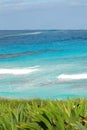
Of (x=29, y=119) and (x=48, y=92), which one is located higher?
(x=48, y=92)

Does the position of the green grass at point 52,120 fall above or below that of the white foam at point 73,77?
below

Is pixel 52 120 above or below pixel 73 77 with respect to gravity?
below

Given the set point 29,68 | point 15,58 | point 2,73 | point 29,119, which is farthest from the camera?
point 15,58

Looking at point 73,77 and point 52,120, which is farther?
point 73,77

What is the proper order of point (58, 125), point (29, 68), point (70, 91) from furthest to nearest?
point (29, 68) < point (70, 91) < point (58, 125)

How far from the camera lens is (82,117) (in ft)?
9.74

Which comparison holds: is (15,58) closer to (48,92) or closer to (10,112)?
(48,92)

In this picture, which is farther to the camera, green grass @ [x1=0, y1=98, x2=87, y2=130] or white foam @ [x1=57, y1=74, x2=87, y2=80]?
white foam @ [x1=57, y1=74, x2=87, y2=80]

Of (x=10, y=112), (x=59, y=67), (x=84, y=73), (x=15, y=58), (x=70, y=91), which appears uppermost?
(x=15, y=58)

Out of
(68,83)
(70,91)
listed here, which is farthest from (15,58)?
(70,91)

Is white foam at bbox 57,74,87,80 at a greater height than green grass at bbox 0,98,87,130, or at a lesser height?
greater

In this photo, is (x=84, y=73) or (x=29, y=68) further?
(x=29, y=68)

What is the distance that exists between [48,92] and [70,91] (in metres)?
1.42

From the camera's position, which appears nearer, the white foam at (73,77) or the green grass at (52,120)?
the green grass at (52,120)
